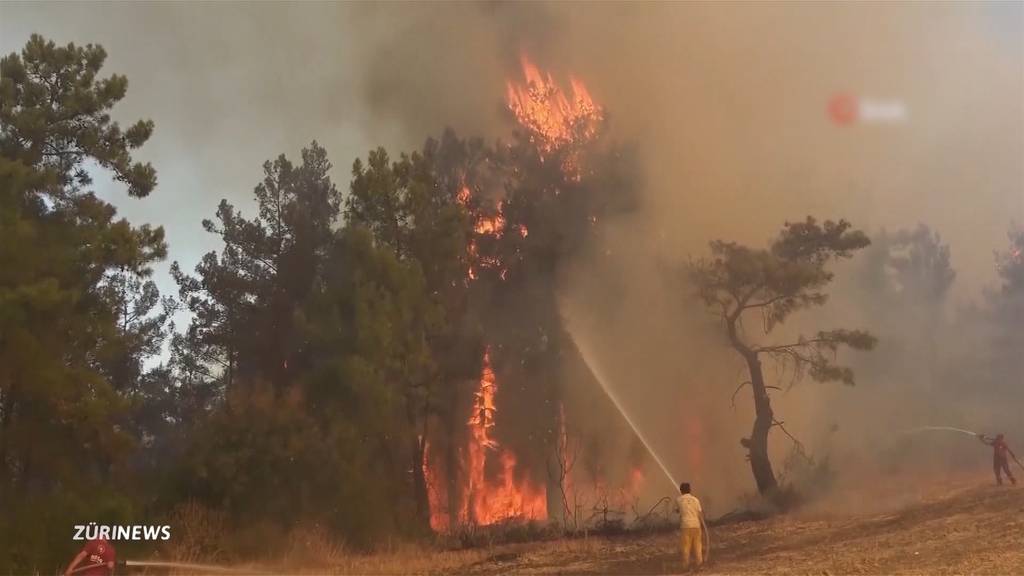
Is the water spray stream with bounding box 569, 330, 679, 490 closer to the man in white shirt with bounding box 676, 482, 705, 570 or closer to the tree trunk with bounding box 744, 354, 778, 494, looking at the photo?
the tree trunk with bounding box 744, 354, 778, 494

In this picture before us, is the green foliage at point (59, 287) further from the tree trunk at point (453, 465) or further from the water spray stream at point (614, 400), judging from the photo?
the water spray stream at point (614, 400)

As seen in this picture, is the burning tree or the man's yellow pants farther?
the burning tree

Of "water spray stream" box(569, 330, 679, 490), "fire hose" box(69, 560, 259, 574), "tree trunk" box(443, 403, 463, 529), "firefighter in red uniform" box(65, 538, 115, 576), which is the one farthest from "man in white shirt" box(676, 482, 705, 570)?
"water spray stream" box(569, 330, 679, 490)

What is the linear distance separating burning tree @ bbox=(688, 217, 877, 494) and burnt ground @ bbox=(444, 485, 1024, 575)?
423cm

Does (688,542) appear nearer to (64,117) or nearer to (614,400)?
(64,117)

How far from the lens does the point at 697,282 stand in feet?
97.2

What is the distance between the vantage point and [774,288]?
27.8m

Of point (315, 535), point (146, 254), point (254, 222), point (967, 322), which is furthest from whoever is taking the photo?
point (967, 322)

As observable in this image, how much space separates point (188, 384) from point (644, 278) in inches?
728

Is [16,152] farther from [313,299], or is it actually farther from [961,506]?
[961,506]

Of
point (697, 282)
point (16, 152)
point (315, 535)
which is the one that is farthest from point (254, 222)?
point (697, 282)

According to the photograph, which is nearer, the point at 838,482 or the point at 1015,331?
the point at 838,482

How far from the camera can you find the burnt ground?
13727 mm

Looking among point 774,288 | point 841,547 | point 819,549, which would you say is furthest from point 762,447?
point 841,547
